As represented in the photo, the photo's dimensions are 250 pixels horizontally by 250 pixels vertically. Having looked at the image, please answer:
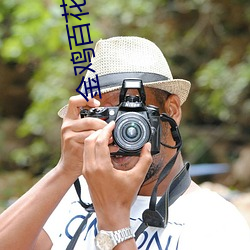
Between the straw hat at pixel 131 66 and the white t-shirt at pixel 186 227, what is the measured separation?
1.10ft

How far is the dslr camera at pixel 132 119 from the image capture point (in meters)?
1.78

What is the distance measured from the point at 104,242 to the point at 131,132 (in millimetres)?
291

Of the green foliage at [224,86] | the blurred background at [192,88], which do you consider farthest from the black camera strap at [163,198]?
the green foliage at [224,86]

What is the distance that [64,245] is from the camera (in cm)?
201

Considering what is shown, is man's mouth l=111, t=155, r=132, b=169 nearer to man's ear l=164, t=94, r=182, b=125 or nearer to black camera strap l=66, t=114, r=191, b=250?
black camera strap l=66, t=114, r=191, b=250

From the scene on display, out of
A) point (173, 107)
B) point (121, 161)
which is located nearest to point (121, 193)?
point (121, 161)

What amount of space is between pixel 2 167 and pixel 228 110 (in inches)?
126

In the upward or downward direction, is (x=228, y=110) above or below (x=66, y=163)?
below

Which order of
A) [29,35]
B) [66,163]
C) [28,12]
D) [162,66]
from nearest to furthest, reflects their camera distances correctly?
[66,163] → [162,66] → [28,12] → [29,35]

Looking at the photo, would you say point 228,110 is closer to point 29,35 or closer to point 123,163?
point 29,35

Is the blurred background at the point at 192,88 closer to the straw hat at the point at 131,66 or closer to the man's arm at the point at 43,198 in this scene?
the straw hat at the point at 131,66

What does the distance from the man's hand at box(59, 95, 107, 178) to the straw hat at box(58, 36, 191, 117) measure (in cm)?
13

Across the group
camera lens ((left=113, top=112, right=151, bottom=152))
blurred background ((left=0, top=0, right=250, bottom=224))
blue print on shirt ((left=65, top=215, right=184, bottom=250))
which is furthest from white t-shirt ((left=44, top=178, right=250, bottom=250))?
blurred background ((left=0, top=0, right=250, bottom=224))

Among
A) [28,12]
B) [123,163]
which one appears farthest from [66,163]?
[28,12]
